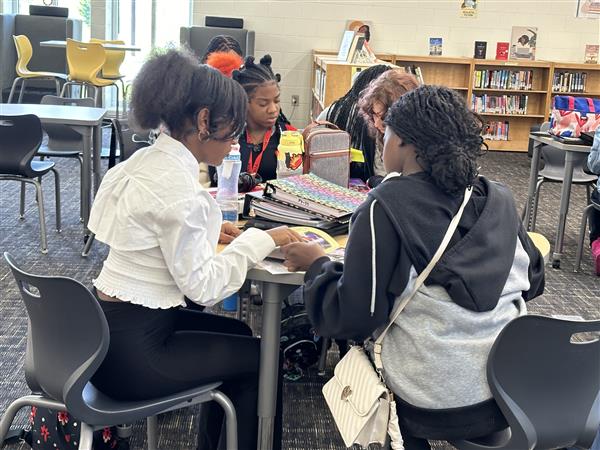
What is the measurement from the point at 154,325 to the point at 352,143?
1.64 m

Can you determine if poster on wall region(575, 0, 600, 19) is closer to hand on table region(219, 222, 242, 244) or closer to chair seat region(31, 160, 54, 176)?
chair seat region(31, 160, 54, 176)

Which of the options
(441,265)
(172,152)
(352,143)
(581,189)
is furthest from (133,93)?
(581,189)

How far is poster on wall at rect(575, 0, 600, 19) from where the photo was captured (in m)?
8.63

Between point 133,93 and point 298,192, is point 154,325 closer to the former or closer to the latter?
point 133,93

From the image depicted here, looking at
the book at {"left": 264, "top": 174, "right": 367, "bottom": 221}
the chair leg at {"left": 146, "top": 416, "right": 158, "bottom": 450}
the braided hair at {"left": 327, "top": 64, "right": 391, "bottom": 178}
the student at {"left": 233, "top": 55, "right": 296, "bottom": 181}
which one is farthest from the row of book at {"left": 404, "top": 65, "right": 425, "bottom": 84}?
the chair leg at {"left": 146, "top": 416, "right": 158, "bottom": 450}

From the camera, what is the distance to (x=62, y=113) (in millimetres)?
4148

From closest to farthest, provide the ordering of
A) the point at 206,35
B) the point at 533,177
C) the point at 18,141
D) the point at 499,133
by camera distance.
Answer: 1. the point at 18,141
2. the point at 533,177
3. the point at 206,35
4. the point at 499,133

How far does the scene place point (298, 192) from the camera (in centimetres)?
206

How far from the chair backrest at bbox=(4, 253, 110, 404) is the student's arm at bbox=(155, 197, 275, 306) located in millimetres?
183

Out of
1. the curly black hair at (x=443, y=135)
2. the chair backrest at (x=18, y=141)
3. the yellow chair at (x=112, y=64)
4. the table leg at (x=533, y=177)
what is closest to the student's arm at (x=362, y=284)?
the curly black hair at (x=443, y=135)

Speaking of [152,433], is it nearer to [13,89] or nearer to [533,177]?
[533,177]

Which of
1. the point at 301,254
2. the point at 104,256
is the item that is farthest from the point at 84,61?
the point at 301,254

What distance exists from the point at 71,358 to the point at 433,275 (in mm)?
710

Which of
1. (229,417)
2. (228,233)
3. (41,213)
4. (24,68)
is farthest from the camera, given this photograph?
(24,68)
